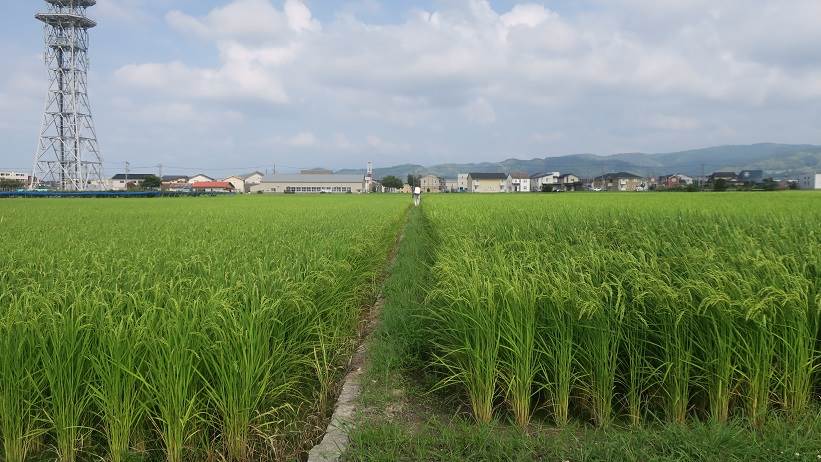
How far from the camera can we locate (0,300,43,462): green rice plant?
3121 mm

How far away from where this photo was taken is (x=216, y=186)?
130250 mm

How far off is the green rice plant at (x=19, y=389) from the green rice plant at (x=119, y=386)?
0.39m

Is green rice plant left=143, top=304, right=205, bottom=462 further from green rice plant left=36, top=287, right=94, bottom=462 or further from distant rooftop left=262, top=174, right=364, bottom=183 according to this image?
distant rooftop left=262, top=174, right=364, bottom=183

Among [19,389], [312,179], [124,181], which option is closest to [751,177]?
[312,179]

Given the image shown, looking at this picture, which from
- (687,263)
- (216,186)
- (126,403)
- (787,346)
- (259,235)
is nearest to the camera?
(126,403)

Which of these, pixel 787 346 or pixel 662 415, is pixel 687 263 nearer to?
pixel 787 346

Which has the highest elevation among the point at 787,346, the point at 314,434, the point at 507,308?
the point at 507,308

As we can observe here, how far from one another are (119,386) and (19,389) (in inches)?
25.8

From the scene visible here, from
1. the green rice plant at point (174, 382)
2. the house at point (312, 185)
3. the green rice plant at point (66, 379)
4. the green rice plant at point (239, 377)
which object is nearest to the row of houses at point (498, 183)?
the house at point (312, 185)

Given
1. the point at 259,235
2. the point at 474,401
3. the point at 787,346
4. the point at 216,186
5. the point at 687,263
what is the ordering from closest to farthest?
the point at 787,346 → the point at 474,401 → the point at 687,263 → the point at 259,235 → the point at 216,186

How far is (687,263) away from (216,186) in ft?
450

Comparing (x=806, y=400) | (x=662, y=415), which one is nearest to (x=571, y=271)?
(x=662, y=415)

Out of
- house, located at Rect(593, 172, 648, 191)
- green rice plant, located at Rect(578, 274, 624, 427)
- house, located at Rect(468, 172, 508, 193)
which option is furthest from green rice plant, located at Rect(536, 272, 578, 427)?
house, located at Rect(468, 172, 508, 193)

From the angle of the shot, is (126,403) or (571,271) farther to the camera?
(571,271)
